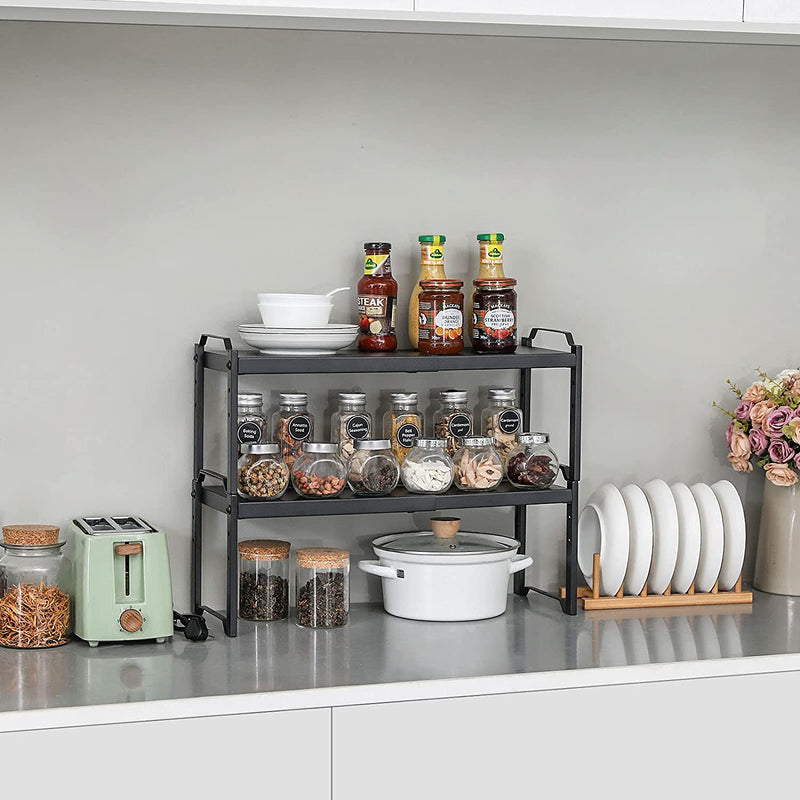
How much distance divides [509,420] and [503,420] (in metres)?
0.01

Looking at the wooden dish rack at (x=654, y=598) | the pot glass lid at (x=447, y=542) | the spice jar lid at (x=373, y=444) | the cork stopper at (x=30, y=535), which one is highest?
the spice jar lid at (x=373, y=444)

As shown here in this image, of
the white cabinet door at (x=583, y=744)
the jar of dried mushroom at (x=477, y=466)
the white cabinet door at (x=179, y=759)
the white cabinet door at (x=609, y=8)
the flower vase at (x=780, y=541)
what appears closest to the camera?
the white cabinet door at (x=179, y=759)

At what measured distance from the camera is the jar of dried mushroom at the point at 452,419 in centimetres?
207

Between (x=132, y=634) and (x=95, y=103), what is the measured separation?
873mm

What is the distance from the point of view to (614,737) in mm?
1733

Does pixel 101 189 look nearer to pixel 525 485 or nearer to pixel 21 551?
pixel 21 551

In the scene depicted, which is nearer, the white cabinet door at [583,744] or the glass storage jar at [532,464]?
the white cabinet door at [583,744]

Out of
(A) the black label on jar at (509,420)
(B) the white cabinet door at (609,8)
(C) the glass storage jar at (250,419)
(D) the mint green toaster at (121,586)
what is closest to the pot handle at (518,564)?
(A) the black label on jar at (509,420)

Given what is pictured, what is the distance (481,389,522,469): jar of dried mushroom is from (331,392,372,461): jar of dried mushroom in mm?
226

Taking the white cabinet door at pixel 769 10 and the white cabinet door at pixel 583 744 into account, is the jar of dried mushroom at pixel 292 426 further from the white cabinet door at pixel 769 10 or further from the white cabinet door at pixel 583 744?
the white cabinet door at pixel 769 10

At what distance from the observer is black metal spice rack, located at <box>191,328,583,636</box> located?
186cm

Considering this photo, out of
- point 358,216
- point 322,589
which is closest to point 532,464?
point 322,589

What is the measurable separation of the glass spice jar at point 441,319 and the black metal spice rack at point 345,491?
0.04 m

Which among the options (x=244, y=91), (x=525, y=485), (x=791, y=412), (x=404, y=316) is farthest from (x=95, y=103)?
(x=791, y=412)
